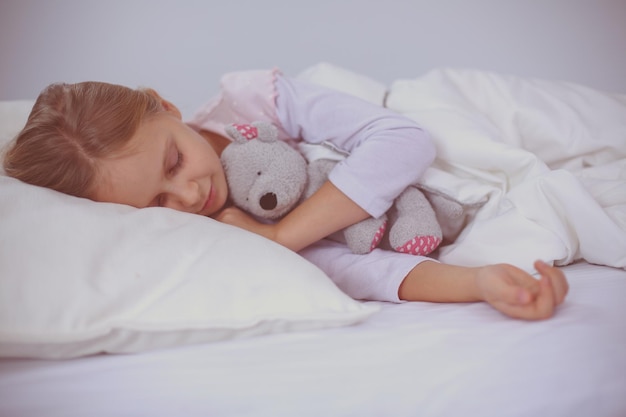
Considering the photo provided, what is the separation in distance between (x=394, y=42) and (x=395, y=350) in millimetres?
1241

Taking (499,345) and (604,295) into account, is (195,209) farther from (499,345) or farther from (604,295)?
(604,295)

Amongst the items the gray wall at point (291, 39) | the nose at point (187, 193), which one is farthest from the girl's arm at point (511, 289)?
the gray wall at point (291, 39)

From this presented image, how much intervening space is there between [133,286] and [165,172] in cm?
29

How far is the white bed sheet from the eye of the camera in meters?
0.51

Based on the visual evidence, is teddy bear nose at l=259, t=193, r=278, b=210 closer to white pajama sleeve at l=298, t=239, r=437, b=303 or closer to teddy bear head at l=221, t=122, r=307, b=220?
teddy bear head at l=221, t=122, r=307, b=220

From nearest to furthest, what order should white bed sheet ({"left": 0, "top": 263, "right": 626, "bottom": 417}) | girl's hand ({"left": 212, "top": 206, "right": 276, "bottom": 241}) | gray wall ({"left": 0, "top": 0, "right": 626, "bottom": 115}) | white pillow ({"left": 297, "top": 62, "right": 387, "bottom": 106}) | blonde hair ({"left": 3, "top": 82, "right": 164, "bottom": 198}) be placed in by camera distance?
white bed sheet ({"left": 0, "top": 263, "right": 626, "bottom": 417}) → blonde hair ({"left": 3, "top": 82, "right": 164, "bottom": 198}) → girl's hand ({"left": 212, "top": 206, "right": 276, "bottom": 241}) → white pillow ({"left": 297, "top": 62, "right": 387, "bottom": 106}) → gray wall ({"left": 0, "top": 0, "right": 626, "bottom": 115})

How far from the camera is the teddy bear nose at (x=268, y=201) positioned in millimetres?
832

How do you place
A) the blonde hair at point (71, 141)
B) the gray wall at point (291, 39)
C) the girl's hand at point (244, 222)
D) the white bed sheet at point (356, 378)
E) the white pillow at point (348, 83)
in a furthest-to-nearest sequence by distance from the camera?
1. the gray wall at point (291, 39)
2. the white pillow at point (348, 83)
3. the girl's hand at point (244, 222)
4. the blonde hair at point (71, 141)
5. the white bed sheet at point (356, 378)

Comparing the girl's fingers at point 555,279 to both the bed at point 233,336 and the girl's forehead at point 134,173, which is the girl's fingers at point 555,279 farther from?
the girl's forehead at point 134,173

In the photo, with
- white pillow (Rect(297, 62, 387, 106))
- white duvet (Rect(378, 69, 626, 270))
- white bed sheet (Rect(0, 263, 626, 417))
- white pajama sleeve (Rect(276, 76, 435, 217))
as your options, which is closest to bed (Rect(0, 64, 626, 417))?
white bed sheet (Rect(0, 263, 626, 417))

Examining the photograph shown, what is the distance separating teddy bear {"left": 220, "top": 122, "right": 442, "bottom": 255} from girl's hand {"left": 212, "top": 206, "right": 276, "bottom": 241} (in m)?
0.02

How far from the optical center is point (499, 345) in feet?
1.78

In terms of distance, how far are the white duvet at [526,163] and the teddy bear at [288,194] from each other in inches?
2.7

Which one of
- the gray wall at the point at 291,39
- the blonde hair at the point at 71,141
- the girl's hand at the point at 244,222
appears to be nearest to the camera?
the blonde hair at the point at 71,141
